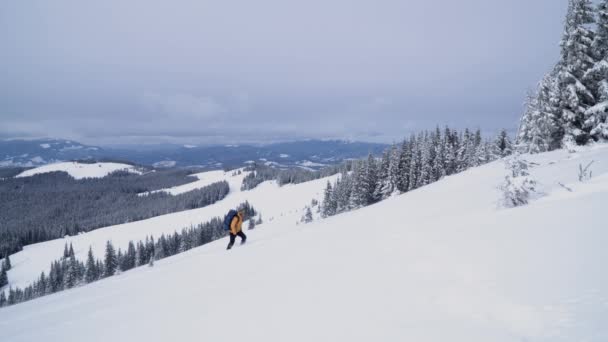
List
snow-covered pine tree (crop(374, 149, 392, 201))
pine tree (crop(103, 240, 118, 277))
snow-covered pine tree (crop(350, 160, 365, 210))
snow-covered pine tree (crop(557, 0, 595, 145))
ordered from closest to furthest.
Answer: snow-covered pine tree (crop(557, 0, 595, 145)) < snow-covered pine tree (crop(374, 149, 392, 201)) < snow-covered pine tree (crop(350, 160, 365, 210)) < pine tree (crop(103, 240, 118, 277))

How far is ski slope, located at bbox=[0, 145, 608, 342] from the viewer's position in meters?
3.29

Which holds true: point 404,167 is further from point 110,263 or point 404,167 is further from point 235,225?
point 110,263

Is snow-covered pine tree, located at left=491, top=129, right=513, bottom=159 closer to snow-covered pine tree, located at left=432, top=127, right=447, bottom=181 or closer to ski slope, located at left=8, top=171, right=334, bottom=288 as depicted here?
snow-covered pine tree, located at left=432, top=127, right=447, bottom=181

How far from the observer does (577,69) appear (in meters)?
18.8

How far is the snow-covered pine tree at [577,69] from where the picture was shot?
60.6 feet

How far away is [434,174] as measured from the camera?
47844 millimetres

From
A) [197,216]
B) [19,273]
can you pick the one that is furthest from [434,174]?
[19,273]

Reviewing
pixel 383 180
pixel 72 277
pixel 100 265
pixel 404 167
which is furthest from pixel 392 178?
pixel 72 277

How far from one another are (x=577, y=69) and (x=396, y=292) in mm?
24085

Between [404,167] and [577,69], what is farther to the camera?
[404,167]

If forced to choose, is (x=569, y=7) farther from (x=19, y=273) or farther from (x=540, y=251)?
(x=19, y=273)

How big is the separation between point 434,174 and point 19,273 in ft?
413

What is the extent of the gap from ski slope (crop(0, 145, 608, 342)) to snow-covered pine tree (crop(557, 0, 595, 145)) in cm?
1374

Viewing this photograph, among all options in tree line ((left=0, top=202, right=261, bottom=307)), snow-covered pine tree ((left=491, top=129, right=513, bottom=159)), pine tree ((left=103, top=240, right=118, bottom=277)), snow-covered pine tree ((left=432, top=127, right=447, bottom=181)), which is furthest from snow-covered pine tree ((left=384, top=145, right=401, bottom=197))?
pine tree ((left=103, top=240, right=118, bottom=277))
